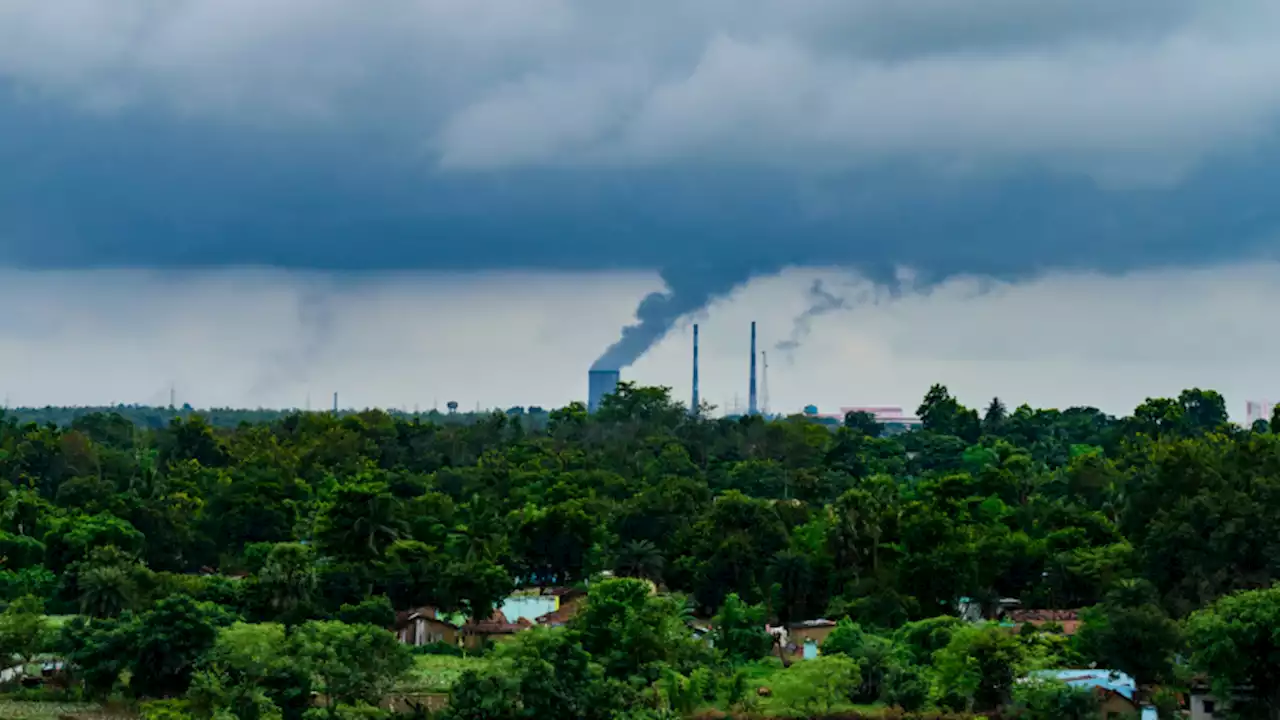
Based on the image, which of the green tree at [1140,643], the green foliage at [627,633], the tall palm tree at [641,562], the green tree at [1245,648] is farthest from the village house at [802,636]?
the green tree at [1245,648]

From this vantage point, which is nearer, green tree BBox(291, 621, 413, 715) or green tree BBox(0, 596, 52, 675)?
green tree BBox(291, 621, 413, 715)

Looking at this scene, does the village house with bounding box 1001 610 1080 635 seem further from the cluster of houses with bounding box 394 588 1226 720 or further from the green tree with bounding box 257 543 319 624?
the green tree with bounding box 257 543 319 624

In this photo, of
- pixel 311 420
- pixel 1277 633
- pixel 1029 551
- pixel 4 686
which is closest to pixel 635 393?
pixel 311 420

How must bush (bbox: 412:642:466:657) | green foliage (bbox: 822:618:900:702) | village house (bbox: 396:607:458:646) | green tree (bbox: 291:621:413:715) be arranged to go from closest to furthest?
green tree (bbox: 291:621:413:715) < green foliage (bbox: 822:618:900:702) < bush (bbox: 412:642:466:657) < village house (bbox: 396:607:458:646)

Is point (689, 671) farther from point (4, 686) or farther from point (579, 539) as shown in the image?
point (579, 539)

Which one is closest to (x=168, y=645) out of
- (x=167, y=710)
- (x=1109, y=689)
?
(x=167, y=710)

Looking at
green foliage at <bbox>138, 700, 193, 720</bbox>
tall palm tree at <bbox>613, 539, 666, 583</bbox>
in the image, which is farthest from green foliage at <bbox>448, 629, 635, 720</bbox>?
tall palm tree at <bbox>613, 539, 666, 583</bbox>
